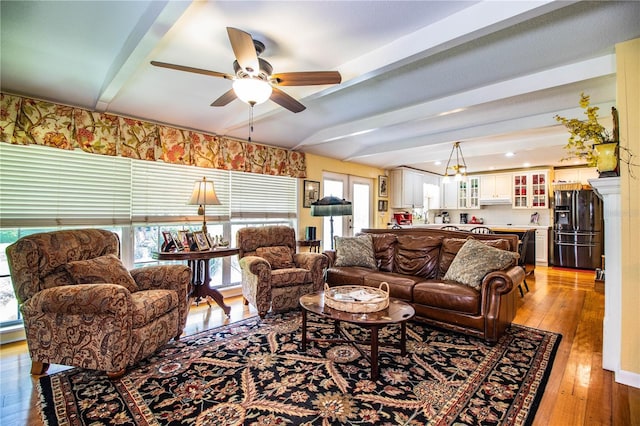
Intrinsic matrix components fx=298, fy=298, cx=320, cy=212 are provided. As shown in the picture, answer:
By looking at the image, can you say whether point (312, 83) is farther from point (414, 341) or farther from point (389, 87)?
point (414, 341)

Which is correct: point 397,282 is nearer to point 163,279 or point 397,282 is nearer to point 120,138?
point 163,279

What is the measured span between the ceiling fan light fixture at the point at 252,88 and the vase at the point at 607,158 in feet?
8.22

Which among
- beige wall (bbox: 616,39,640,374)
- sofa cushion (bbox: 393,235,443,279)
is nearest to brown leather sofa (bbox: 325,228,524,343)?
sofa cushion (bbox: 393,235,443,279)

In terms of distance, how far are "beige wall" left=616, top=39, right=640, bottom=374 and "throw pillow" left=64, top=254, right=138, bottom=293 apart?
3921mm

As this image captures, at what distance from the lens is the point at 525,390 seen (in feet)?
6.61

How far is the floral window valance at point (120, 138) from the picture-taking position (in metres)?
2.79

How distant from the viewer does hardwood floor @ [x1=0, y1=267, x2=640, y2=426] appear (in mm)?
1771

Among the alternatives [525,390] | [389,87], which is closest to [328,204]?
[389,87]

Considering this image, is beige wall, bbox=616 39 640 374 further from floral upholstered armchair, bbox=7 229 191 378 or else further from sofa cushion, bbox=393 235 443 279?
floral upholstered armchair, bbox=7 229 191 378

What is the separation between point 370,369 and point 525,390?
103 centimetres

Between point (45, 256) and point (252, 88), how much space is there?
207 centimetres

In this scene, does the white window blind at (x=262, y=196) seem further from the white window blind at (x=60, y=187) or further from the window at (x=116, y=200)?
the white window blind at (x=60, y=187)

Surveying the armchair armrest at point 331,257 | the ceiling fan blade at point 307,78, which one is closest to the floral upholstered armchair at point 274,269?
the armchair armrest at point 331,257

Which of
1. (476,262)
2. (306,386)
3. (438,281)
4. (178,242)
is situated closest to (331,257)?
(438,281)
